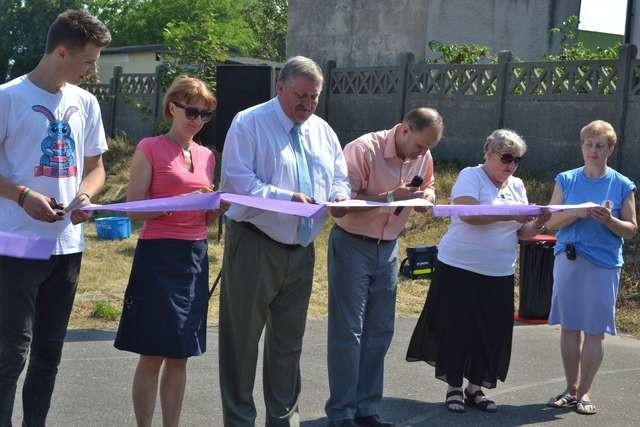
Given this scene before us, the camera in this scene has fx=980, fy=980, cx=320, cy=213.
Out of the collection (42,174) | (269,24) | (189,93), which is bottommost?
(42,174)

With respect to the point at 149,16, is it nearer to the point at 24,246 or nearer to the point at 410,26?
the point at 410,26

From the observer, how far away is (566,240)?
260 inches

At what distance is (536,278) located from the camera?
1006 cm

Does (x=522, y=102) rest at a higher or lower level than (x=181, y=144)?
higher

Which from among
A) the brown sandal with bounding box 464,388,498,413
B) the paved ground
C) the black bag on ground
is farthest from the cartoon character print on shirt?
the black bag on ground

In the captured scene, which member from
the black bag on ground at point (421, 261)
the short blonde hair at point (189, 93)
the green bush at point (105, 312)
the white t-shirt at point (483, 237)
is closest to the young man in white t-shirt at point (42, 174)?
the short blonde hair at point (189, 93)

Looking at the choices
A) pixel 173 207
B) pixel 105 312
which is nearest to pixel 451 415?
pixel 173 207

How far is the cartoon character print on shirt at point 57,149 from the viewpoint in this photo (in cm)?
450

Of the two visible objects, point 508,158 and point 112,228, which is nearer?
point 508,158

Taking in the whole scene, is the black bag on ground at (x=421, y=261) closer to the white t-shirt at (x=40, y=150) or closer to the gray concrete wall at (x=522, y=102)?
the gray concrete wall at (x=522, y=102)

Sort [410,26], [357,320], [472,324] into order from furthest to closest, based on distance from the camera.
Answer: [410,26]
[472,324]
[357,320]

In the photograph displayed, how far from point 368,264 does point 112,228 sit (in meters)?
9.64

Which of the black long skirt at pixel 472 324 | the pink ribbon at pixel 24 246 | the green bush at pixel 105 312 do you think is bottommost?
the green bush at pixel 105 312

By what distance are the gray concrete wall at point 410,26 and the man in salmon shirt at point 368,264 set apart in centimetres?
1859
